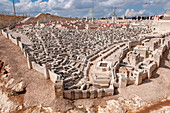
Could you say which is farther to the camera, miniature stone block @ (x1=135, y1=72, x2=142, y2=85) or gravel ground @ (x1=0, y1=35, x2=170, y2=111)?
miniature stone block @ (x1=135, y1=72, x2=142, y2=85)

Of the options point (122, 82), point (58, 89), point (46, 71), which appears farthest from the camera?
point (46, 71)

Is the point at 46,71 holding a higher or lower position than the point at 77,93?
higher

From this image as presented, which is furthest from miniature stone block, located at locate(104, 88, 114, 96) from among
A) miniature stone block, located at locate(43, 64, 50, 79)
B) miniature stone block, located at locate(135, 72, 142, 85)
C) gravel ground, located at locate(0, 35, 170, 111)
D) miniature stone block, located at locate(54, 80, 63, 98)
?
miniature stone block, located at locate(43, 64, 50, 79)

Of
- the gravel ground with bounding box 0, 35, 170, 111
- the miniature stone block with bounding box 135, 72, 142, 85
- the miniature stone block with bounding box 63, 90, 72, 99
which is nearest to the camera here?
the gravel ground with bounding box 0, 35, 170, 111

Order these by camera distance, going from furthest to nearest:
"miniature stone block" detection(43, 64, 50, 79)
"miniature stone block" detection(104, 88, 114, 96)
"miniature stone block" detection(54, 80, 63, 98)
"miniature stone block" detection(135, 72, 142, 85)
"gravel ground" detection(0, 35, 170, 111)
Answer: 1. "miniature stone block" detection(43, 64, 50, 79)
2. "miniature stone block" detection(135, 72, 142, 85)
3. "miniature stone block" detection(104, 88, 114, 96)
4. "gravel ground" detection(0, 35, 170, 111)
5. "miniature stone block" detection(54, 80, 63, 98)

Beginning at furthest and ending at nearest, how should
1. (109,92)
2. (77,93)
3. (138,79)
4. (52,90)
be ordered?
1. (138,79)
2. (52,90)
3. (109,92)
4. (77,93)

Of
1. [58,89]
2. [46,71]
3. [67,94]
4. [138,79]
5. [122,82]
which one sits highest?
[46,71]

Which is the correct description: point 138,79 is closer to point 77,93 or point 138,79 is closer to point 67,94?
point 77,93

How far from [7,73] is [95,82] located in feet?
30.9

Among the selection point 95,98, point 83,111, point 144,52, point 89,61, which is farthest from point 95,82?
point 144,52

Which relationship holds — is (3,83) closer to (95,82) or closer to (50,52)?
(50,52)

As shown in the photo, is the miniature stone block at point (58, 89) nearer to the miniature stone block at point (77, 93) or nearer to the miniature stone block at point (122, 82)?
the miniature stone block at point (77, 93)

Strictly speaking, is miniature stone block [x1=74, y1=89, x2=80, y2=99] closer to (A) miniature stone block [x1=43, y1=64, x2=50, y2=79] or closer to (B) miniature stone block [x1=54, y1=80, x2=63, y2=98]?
(B) miniature stone block [x1=54, y1=80, x2=63, y2=98]

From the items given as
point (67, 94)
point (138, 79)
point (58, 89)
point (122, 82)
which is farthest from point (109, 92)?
point (58, 89)
